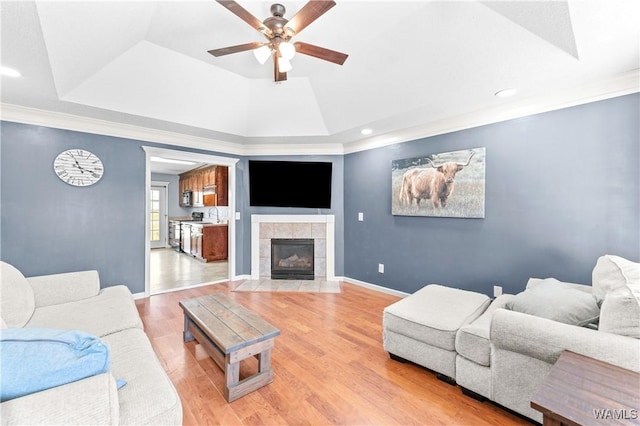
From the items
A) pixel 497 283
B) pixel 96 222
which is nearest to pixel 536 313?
pixel 497 283

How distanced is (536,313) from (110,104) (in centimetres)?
433

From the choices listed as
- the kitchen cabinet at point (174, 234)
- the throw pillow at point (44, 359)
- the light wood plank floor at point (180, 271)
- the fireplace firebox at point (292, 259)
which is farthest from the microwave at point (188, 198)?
the throw pillow at point (44, 359)

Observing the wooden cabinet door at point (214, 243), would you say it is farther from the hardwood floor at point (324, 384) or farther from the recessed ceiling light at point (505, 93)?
the recessed ceiling light at point (505, 93)

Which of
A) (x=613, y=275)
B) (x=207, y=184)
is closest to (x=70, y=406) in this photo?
(x=613, y=275)

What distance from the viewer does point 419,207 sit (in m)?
3.57

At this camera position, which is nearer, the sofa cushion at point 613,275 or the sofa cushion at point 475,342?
the sofa cushion at point 613,275

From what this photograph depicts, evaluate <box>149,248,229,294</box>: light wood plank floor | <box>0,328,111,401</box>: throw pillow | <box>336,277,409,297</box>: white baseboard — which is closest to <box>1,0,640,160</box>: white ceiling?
<box>0,328,111,401</box>: throw pillow

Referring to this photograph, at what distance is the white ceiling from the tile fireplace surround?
1679 millimetres

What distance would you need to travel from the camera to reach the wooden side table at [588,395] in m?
0.90

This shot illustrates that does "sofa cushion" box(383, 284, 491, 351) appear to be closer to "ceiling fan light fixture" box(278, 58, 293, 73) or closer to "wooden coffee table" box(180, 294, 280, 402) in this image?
"wooden coffee table" box(180, 294, 280, 402)

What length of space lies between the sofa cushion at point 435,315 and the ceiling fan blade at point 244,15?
2.28 meters

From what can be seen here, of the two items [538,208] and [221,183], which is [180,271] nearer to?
[221,183]

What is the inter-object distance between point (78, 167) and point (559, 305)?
490 centimetres

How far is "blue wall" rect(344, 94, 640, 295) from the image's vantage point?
2.26 meters
